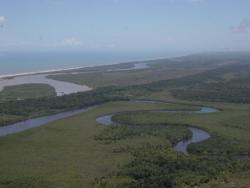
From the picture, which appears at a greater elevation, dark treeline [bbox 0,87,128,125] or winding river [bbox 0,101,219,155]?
dark treeline [bbox 0,87,128,125]

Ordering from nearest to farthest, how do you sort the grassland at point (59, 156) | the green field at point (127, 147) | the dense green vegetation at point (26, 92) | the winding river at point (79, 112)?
the green field at point (127, 147)
the grassland at point (59, 156)
the winding river at point (79, 112)
the dense green vegetation at point (26, 92)

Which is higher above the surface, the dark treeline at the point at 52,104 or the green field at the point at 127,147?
the dark treeline at the point at 52,104

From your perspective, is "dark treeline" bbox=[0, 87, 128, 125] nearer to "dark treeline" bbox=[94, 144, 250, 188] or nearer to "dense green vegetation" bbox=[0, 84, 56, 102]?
Result: "dense green vegetation" bbox=[0, 84, 56, 102]

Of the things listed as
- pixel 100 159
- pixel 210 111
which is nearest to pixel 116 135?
pixel 100 159

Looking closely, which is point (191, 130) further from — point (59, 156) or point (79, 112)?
point (79, 112)

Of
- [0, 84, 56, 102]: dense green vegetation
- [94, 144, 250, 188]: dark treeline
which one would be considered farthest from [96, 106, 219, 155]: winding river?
[0, 84, 56, 102]: dense green vegetation

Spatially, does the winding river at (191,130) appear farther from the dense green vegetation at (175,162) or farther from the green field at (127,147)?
the dense green vegetation at (175,162)

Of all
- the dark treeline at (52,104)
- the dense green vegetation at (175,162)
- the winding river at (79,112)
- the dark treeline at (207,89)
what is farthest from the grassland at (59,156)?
the dark treeline at (207,89)

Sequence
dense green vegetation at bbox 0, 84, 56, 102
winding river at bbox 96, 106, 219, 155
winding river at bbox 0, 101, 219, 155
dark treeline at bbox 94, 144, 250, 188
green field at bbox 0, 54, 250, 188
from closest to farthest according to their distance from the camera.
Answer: dark treeline at bbox 94, 144, 250, 188
green field at bbox 0, 54, 250, 188
winding river at bbox 96, 106, 219, 155
winding river at bbox 0, 101, 219, 155
dense green vegetation at bbox 0, 84, 56, 102
